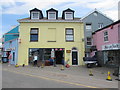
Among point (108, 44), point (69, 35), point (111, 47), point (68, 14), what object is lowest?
point (111, 47)

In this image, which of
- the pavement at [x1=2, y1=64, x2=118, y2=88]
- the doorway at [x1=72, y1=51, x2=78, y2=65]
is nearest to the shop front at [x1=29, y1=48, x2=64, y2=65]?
the doorway at [x1=72, y1=51, x2=78, y2=65]

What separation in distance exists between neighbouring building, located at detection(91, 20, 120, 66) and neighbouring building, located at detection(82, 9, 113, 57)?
1.09 m

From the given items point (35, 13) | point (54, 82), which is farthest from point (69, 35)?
point (54, 82)

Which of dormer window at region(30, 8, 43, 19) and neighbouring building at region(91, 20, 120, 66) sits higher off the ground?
dormer window at region(30, 8, 43, 19)

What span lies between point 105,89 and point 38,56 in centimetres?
1452

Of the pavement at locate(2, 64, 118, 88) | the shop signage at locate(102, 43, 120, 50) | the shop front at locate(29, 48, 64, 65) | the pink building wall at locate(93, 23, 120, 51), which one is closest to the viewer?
the pavement at locate(2, 64, 118, 88)

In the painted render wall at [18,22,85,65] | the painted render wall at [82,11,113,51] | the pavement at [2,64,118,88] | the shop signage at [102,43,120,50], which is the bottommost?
the pavement at [2,64,118,88]

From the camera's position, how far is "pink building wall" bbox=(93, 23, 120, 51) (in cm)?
1486

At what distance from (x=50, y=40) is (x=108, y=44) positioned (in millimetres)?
8581

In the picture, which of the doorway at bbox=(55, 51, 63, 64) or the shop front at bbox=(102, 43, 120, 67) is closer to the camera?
the shop front at bbox=(102, 43, 120, 67)

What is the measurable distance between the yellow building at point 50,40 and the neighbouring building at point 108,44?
2318mm

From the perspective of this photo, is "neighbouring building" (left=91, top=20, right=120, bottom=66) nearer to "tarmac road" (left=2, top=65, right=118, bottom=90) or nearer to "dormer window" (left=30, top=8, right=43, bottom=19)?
"tarmac road" (left=2, top=65, right=118, bottom=90)

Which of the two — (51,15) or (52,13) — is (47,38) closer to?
(51,15)

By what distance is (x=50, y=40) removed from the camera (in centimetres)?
2012
